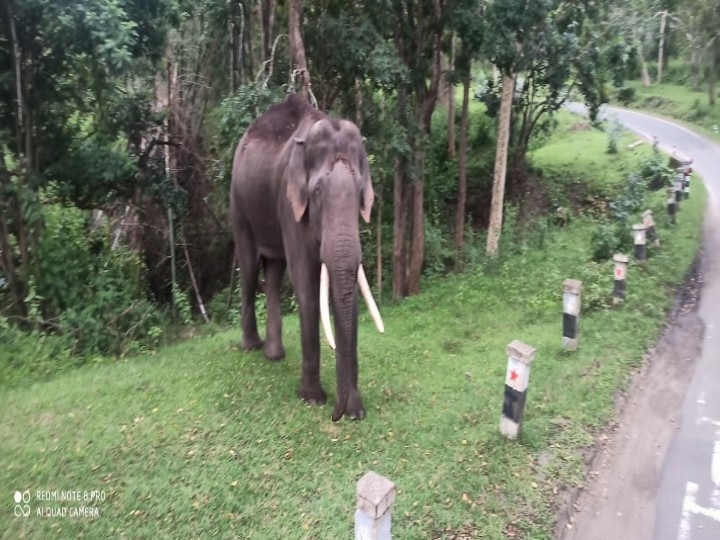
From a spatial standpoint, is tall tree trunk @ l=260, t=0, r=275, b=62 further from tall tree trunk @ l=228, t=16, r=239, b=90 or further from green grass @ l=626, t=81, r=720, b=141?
green grass @ l=626, t=81, r=720, b=141

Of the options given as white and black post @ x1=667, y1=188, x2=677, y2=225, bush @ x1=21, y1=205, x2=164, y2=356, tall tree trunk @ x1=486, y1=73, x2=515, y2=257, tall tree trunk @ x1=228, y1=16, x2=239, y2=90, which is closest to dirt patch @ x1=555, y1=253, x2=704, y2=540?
tall tree trunk @ x1=486, y1=73, x2=515, y2=257

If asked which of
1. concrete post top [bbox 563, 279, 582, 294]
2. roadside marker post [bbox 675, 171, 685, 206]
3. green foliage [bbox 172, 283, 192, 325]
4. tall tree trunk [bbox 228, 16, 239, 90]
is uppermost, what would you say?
tall tree trunk [bbox 228, 16, 239, 90]

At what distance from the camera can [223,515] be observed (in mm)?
4035

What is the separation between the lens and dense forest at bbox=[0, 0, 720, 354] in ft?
23.6

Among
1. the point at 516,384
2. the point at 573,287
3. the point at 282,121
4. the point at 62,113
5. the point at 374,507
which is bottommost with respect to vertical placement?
the point at 516,384

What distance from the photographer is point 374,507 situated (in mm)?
2957

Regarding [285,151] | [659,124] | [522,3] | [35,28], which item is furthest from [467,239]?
[659,124]

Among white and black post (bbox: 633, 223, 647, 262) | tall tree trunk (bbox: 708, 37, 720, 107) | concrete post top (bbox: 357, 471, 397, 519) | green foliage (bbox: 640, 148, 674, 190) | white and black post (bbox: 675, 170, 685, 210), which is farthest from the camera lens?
tall tree trunk (bbox: 708, 37, 720, 107)

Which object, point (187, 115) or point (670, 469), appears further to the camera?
point (187, 115)

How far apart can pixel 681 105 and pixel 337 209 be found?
1228 inches

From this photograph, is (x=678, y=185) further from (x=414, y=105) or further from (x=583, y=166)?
(x=414, y=105)

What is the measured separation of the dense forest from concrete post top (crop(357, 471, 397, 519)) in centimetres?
494

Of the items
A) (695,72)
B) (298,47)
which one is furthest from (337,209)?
(695,72)

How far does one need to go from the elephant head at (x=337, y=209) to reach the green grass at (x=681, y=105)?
2387 cm
